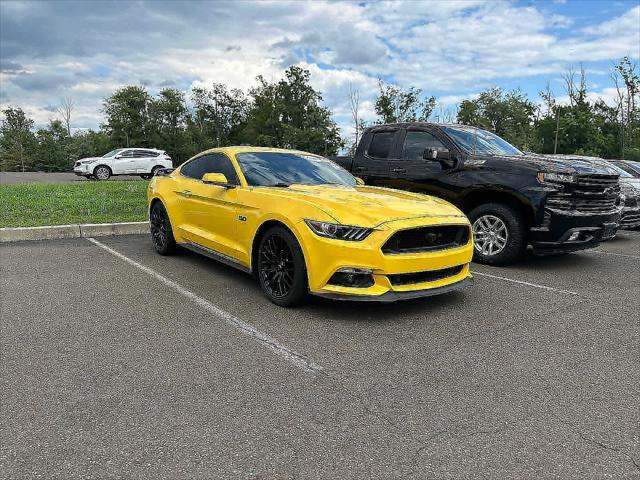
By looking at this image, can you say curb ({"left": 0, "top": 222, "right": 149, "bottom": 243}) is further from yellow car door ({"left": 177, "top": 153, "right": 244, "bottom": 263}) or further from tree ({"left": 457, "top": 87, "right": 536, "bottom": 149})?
tree ({"left": 457, "top": 87, "right": 536, "bottom": 149})

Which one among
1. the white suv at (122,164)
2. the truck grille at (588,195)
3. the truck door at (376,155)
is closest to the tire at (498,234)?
the truck grille at (588,195)

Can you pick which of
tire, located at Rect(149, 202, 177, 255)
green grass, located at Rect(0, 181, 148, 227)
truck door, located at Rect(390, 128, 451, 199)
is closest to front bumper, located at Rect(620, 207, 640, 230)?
truck door, located at Rect(390, 128, 451, 199)

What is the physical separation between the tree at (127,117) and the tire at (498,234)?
144ft

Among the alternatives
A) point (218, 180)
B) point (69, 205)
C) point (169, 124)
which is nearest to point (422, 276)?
point (218, 180)

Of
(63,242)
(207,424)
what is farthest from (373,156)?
(207,424)

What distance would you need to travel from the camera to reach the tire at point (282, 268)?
4375 mm

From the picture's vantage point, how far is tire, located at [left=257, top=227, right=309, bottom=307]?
438 cm

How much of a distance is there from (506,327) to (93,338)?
3.37 m

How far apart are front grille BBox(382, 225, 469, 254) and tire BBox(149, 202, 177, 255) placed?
352 cm

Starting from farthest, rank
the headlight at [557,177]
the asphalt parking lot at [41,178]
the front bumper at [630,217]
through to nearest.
A: the asphalt parking lot at [41,178], the front bumper at [630,217], the headlight at [557,177]

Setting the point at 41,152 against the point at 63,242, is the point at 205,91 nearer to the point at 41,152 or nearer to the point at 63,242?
the point at 41,152

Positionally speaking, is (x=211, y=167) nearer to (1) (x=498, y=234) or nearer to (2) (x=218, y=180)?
(2) (x=218, y=180)

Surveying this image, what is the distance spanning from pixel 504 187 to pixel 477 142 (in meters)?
1.10

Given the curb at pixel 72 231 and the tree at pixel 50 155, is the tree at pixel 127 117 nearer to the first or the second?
the tree at pixel 50 155
